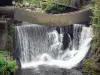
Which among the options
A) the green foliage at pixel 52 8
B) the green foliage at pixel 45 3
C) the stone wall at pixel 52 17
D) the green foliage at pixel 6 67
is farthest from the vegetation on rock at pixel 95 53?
the green foliage at pixel 45 3

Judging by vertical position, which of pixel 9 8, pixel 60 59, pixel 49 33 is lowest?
pixel 60 59

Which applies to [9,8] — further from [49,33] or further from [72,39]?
[72,39]

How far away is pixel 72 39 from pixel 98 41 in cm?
386

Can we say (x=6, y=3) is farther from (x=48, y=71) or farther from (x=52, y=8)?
(x=48, y=71)

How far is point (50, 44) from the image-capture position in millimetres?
28828

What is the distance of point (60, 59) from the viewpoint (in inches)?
1114

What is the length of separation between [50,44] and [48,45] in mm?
199

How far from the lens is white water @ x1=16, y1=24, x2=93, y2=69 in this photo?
92.2 ft

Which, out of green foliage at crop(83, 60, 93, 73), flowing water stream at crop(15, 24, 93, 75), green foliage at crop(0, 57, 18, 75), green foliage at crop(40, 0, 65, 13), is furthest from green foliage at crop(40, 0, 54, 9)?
green foliage at crop(0, 57, 18, 75)

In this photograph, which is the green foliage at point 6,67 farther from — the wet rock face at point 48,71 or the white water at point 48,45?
the white water at point 48,45

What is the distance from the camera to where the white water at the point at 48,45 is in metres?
28.1

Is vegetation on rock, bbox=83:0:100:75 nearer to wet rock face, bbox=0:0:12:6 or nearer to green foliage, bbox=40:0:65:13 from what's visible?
green foliage, bbox=40:0:65:13

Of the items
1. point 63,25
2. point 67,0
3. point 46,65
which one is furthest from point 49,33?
point 67,0

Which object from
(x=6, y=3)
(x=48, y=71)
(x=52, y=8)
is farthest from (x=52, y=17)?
(x=48, y=71)
